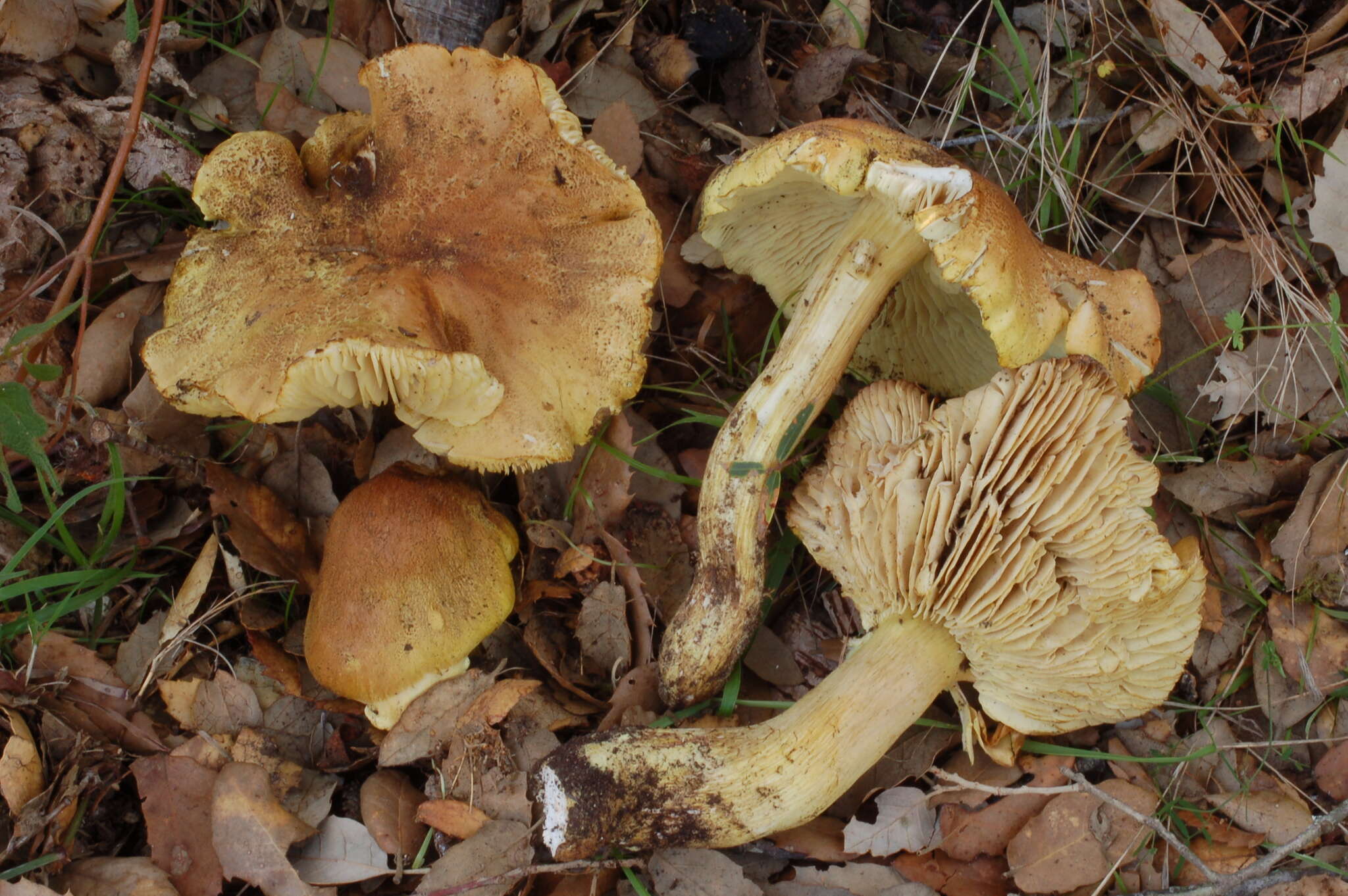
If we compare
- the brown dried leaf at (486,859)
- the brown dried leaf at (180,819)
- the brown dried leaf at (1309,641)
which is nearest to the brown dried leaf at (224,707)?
the brown dried leaf at (180,819)

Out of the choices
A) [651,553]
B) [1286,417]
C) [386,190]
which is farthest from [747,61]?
[1286,417]

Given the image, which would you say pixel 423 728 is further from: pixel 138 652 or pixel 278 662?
pixel 138 652

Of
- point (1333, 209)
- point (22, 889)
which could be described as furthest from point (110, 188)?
point (1333, 209)

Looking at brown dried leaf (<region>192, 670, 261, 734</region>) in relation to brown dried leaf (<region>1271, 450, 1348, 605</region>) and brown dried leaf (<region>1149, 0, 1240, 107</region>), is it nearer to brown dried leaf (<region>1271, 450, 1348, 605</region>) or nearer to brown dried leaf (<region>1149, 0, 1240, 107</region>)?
brown dried leaf (<region>1271, 450, 1348, 605</region>)

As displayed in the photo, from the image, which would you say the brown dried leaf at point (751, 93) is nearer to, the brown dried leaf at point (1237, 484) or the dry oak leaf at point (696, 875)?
the brown dried leaf at point (1237, 484)

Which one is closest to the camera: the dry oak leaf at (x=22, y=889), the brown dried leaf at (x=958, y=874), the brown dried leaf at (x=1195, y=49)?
the dry oak leaf at (x=22, y=889)

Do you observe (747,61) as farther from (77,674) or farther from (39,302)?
(77,674)
